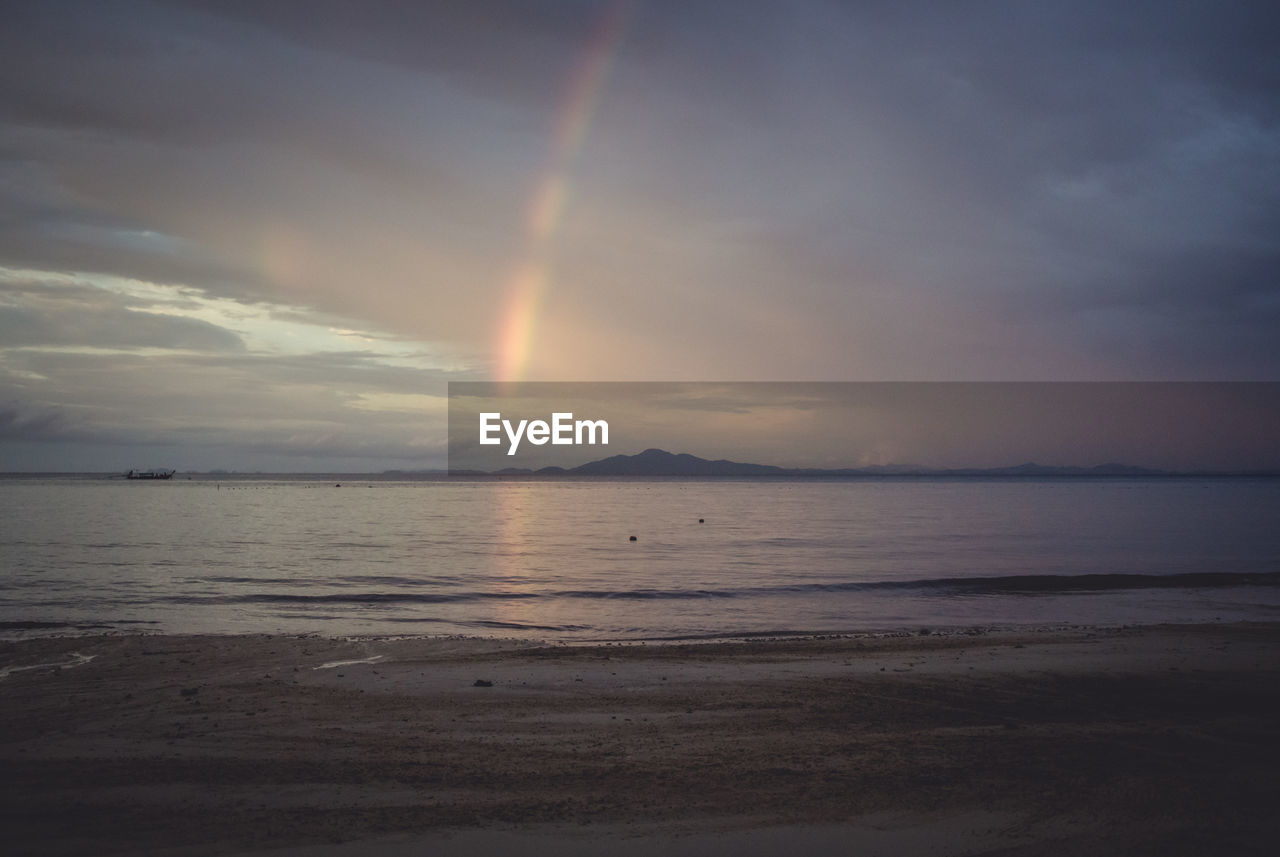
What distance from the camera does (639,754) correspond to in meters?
10.5

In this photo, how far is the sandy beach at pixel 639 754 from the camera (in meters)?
8.11

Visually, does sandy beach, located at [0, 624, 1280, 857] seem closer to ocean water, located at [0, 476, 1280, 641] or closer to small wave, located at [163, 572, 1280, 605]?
ocean water, located at [0, 476, 1280, 641]

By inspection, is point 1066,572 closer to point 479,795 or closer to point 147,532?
point 479,795

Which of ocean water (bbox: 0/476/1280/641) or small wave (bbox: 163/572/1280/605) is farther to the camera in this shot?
small wave (bbox: 163/572/1280/605)

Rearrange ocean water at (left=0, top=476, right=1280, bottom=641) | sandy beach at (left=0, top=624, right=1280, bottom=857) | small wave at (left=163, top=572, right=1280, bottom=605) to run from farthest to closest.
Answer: small wave at (left=163, top=572, right=1280, bottom=605) < ocean water at (left=0, top=476, right=1280, bottom=641) < sandy beach at (left=0, top=624, right=1280, bottom=857)

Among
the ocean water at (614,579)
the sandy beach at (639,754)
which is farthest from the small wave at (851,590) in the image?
the sandy beach at (639,754)

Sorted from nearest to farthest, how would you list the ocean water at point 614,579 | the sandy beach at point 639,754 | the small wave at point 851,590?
the sandy beach at point 639,754 → the ocean water at point 614,579 → the small wave at point 851,590

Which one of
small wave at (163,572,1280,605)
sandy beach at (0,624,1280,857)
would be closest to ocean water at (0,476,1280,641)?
small wave at (163,572,1280,605)

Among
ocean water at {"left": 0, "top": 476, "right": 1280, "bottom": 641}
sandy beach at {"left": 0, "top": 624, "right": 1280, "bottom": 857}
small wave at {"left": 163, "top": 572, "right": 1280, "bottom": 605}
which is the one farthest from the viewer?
small wave at {"left": 163, "top": 572, "right": 1280, "bottom": 605}

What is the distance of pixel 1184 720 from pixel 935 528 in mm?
61134

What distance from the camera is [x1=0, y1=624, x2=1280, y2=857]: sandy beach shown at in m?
8.11

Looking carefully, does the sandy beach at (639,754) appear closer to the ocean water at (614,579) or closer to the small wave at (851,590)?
the ocean water at (614,579)

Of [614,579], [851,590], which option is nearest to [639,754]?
[851,590]

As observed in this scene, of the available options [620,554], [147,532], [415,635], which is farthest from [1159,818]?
[147,532]
